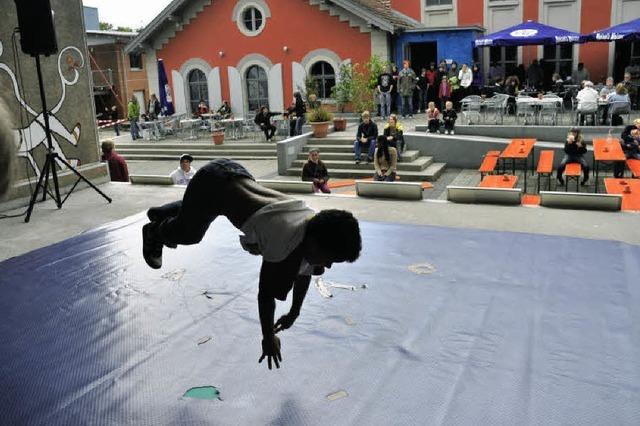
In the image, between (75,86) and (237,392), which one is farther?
(75,86)

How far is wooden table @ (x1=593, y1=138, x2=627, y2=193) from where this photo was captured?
32.3 feet

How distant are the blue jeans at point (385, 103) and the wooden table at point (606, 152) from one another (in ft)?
22.9

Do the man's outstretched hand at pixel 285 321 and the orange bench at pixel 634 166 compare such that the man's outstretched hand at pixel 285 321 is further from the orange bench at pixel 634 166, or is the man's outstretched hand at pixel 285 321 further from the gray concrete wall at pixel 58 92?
the orange bench at pixel 634 166

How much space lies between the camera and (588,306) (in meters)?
4.13

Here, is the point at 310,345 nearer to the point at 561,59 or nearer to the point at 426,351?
the point at 426,351

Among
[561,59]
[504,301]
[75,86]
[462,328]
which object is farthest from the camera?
[561,59]

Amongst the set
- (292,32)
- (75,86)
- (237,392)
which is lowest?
(237,392)

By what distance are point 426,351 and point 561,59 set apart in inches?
678

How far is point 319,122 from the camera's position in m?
15.1

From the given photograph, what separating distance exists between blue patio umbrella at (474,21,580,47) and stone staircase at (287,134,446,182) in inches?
151

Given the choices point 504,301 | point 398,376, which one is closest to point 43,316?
point 398,376

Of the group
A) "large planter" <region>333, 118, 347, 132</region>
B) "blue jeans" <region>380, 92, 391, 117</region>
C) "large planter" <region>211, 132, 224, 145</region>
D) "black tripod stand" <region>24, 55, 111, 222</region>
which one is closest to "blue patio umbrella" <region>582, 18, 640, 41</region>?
"blue jeans" <region>380, 92, 391, 117</region>

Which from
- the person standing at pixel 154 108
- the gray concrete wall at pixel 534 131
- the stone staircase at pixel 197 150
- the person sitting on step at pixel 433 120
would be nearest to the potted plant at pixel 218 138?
the stone staircase at pixel 197 150

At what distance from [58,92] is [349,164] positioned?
22.0 feet
